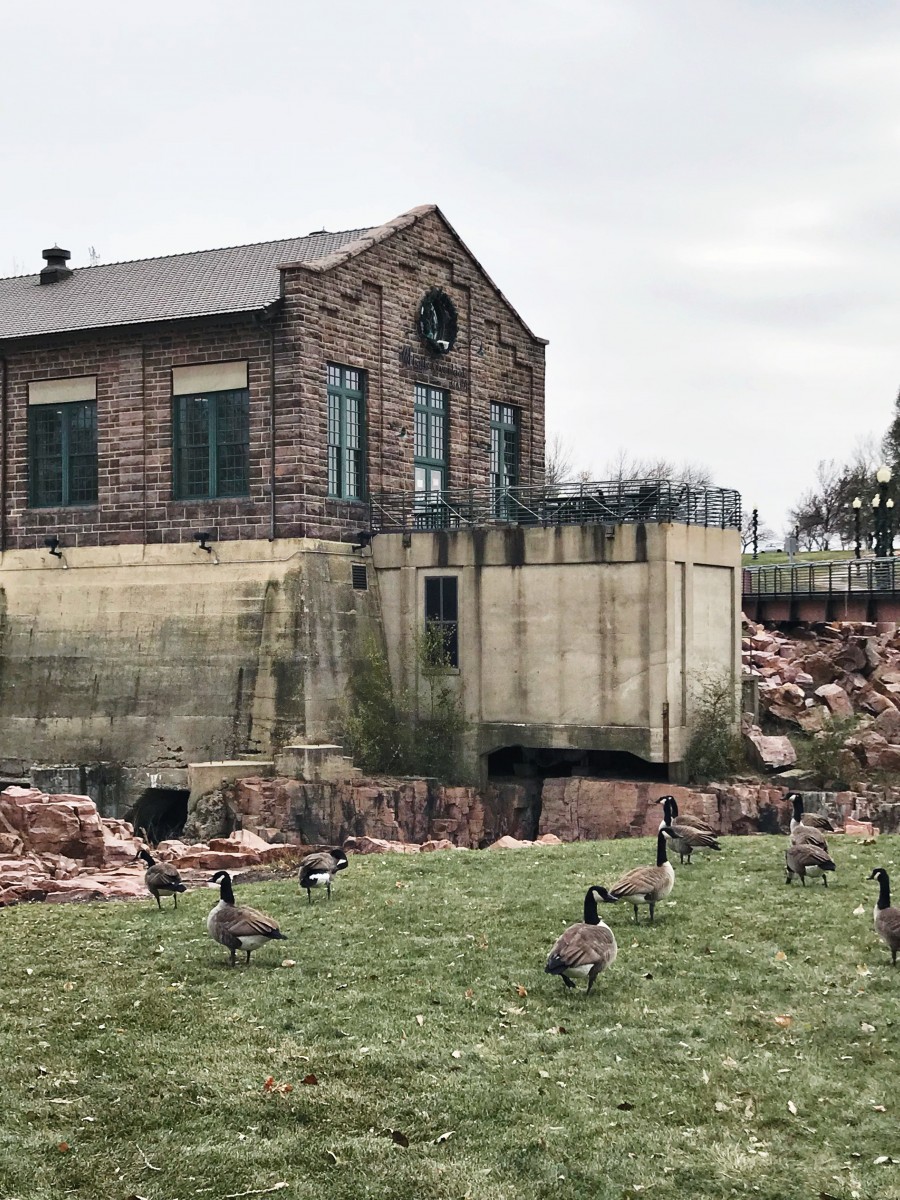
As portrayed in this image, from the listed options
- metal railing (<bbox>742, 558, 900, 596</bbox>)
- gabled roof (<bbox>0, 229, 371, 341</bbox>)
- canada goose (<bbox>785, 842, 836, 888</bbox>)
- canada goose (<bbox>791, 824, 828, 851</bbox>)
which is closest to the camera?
canada goose (<bbox>785, 842, 836, 888</bbox>)

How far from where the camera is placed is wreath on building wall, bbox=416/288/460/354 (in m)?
38.5

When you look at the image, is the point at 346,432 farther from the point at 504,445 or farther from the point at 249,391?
the point at 504,445

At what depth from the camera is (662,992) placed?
1450cm

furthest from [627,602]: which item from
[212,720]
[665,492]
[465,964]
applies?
[465,964]

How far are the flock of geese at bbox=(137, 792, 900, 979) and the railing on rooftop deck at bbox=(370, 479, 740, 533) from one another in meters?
11.6

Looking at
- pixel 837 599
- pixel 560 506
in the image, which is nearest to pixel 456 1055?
pixel 560 506

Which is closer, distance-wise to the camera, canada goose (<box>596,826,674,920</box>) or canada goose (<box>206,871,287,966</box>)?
canada goose (<box>206,871,287,966</box>)

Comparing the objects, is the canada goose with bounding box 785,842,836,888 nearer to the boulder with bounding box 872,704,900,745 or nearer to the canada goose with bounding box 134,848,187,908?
the canada goose with bounding box 134,848,187,908

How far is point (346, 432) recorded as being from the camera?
118 feet

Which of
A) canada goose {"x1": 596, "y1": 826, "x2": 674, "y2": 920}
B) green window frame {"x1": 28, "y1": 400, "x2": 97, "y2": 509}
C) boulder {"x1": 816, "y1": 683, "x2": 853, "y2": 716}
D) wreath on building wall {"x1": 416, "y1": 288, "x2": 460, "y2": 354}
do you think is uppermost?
wreath on building wall {"x1": 416, "y1": 288, "x2": 460, "y2": 354}

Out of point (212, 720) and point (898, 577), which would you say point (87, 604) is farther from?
point (898, 577)

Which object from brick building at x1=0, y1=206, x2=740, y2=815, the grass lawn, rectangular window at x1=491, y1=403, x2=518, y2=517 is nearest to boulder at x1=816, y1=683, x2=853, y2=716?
brick building at x1=0, y1=206, x2=740, y2=815

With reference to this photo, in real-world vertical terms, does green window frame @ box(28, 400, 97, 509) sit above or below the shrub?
above

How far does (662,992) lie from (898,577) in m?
46.4
